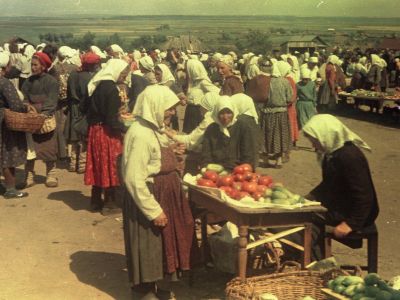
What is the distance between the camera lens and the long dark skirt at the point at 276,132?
36.7ft

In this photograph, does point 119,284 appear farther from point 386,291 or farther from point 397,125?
point 397,125

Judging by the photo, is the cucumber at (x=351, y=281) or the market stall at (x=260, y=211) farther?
the market stall at (x=260, y=211)

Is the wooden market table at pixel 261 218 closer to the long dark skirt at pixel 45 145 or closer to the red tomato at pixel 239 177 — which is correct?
the red tomato at pixel 239 177

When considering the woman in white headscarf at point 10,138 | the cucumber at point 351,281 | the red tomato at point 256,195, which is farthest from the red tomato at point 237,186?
the woman in white headscarf at point 10,138

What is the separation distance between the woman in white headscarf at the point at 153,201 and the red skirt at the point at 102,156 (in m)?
2.60

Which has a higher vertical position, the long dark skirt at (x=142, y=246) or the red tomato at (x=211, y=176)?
the red tomato at (x=211, y=176)

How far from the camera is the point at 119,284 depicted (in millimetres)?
5719

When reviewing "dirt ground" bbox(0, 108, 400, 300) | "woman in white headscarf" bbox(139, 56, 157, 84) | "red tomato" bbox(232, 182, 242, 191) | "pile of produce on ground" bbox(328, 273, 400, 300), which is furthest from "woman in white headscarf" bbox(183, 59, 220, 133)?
"pile of produce on ground" bbox(328, 273, 400, 300)

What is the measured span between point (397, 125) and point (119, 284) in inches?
498

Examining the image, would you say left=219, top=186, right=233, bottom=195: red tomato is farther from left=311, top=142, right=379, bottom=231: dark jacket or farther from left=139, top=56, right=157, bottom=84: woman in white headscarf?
left=139, top=56, right=157, bottom=84: woman in white headscarf

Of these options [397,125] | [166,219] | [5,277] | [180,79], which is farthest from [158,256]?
[180,79]

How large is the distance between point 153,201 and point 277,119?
21.7 ft

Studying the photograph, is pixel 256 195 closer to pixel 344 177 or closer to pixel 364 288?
pixel 344 177

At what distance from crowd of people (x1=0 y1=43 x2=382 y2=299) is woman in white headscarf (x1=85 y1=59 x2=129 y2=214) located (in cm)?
1
